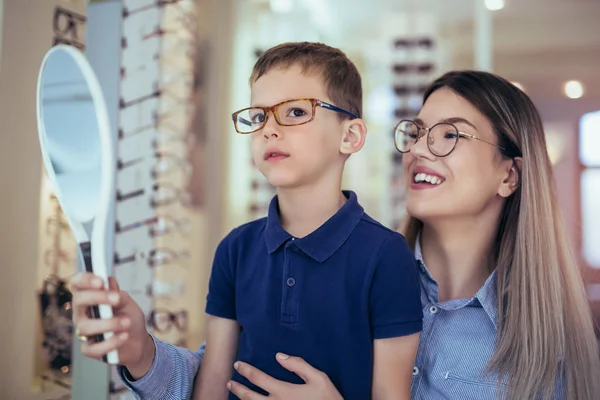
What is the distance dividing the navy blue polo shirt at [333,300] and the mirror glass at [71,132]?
0.47m

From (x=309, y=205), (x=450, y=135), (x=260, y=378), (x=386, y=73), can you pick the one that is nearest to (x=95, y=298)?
(x=260, y=378)

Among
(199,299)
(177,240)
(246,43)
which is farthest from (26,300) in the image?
(246,43)

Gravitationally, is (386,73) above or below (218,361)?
above

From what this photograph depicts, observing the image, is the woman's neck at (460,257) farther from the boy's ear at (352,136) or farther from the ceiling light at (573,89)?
the ceiling light at (573,89)

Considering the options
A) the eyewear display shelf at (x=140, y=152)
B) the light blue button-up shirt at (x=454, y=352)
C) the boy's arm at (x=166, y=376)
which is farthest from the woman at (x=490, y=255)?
the eyewear display shelf at (x=140, y=152)

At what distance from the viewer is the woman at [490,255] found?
1442 mm

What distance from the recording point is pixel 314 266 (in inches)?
48.2

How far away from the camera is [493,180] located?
1680mm

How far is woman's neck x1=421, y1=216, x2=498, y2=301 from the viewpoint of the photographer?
1668 mm

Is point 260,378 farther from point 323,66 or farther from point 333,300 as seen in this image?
point 323,66

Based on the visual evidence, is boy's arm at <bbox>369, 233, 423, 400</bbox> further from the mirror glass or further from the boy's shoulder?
the mirror glass

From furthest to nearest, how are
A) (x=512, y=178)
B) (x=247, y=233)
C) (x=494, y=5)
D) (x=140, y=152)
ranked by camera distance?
(x=494, y=5)
(x=140, y=152)
(x=512, y=178)
(x=247, y=233)

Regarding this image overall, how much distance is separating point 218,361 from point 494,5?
4359 mm

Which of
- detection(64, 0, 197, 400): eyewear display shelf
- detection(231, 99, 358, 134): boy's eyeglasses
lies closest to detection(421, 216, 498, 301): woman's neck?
detection(231, 99, 358, 134): boy's eyeglasses
